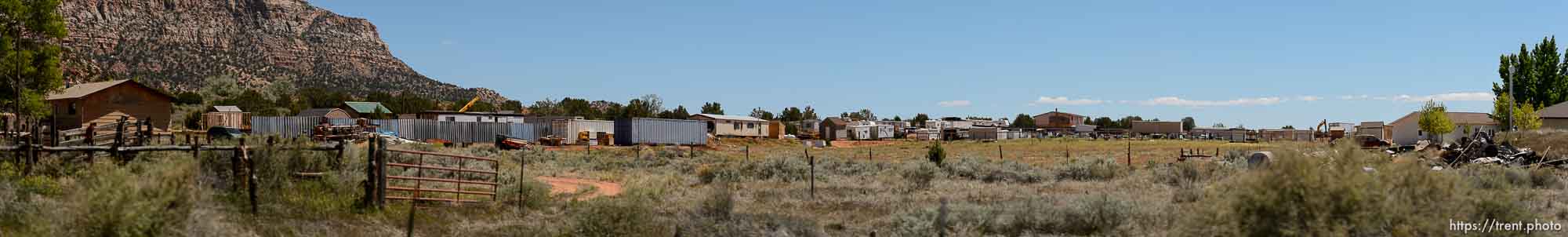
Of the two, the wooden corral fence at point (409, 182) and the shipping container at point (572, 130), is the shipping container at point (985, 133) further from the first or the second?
the wooden corral fence at point (409, 182)

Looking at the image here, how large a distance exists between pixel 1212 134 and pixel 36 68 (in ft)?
335

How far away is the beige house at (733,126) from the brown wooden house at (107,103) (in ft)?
124

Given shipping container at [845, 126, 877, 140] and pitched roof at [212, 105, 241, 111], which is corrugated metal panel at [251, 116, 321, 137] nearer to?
pitched roof at [212, 105, 241, 111]

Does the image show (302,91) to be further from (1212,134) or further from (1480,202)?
(1480,202)

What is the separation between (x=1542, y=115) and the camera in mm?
61875

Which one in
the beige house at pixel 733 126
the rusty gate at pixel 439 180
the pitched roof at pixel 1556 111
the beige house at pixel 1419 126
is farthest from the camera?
the beige house at pixel 733 126

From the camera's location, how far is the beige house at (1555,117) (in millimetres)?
59938

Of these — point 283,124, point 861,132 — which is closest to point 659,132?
point 283,124

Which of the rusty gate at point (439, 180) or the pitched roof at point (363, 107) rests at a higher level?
the pitched roof at point (363, 107)

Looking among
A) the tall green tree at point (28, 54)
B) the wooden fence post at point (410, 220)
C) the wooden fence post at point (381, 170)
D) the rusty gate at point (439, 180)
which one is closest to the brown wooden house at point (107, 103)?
the tall green tree at point (28, 54)

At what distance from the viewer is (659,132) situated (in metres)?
65.6

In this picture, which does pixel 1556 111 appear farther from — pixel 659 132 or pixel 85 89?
pixel 85 89

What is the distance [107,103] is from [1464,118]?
82.9m

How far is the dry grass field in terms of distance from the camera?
819 cm
